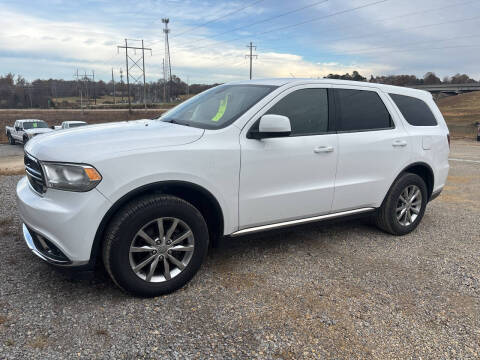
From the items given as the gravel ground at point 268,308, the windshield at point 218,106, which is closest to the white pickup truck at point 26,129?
the gravel ground at point 268,308

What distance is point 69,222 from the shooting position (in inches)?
103

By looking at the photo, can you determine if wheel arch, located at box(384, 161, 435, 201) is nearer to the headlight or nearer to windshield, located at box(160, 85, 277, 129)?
windshield, located at box(160, 85, 277, 129)

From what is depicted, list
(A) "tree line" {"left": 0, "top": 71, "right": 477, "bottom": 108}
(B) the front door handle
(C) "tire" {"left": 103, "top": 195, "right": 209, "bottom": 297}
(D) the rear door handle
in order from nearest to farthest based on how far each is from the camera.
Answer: (C) "tire" {"left": 103, "top": 195, "right": 209, "bottom": 297}, (B) the front door handle, (D) the rear door handle, (A) "tree line" {"left": 0, "top": 71, "right": 477, "bottom": 108}

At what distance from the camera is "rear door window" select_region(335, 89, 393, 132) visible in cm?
393

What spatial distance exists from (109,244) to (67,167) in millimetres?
625

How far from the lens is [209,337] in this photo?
100 inches

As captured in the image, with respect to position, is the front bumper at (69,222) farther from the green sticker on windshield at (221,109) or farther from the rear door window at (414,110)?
the rear door window at (414,110)

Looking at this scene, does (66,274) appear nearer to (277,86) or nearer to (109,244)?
(109,244)

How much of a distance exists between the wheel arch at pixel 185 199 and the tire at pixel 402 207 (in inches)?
86.5

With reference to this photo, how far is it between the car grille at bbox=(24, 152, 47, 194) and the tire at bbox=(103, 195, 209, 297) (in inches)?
24.8

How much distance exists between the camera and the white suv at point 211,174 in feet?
8.87

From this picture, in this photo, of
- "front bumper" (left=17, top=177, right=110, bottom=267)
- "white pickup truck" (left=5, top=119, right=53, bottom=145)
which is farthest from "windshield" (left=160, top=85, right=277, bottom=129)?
"white pickup truck" (left=5, top=119, right=53, bottom=145)

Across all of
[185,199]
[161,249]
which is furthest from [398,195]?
[161,249]

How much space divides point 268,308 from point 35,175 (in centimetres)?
210
